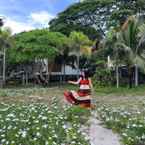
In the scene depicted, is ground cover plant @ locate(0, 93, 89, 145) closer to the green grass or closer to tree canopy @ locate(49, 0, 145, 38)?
the green grass

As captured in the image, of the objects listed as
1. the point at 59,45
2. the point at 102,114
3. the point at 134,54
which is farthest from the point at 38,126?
the point at 59,45

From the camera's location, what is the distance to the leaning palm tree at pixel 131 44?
3011 cm

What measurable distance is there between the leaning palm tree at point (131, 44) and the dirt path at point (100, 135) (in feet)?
60.5

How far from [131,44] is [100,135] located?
20997mm

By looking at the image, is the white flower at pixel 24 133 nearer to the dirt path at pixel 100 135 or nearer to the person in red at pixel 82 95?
the dirt path at pixel 100 135

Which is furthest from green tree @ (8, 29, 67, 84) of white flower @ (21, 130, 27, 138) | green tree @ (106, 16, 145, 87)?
white flower @ (21, 130, 27, 138)

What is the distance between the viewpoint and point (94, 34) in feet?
166

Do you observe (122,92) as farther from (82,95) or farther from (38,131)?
(38,131)

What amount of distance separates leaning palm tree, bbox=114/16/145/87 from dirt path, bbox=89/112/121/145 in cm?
1844

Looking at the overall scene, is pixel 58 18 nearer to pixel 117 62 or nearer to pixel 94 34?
pixel 94 34

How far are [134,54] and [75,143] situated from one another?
22532 mm

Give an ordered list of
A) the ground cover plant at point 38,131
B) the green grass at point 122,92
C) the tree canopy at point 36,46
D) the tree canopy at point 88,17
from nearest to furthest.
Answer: the ground cover plant at point 38,131 < the green grass at point 122,92 < the tree canopy at point 36,46 < the tree canopy at point 88,17

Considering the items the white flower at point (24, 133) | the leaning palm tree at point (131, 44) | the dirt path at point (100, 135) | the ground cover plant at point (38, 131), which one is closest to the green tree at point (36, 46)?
the leaning palm tree at point (131, 44)

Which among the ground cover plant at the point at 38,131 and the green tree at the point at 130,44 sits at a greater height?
the green tree at the point at 130,44
